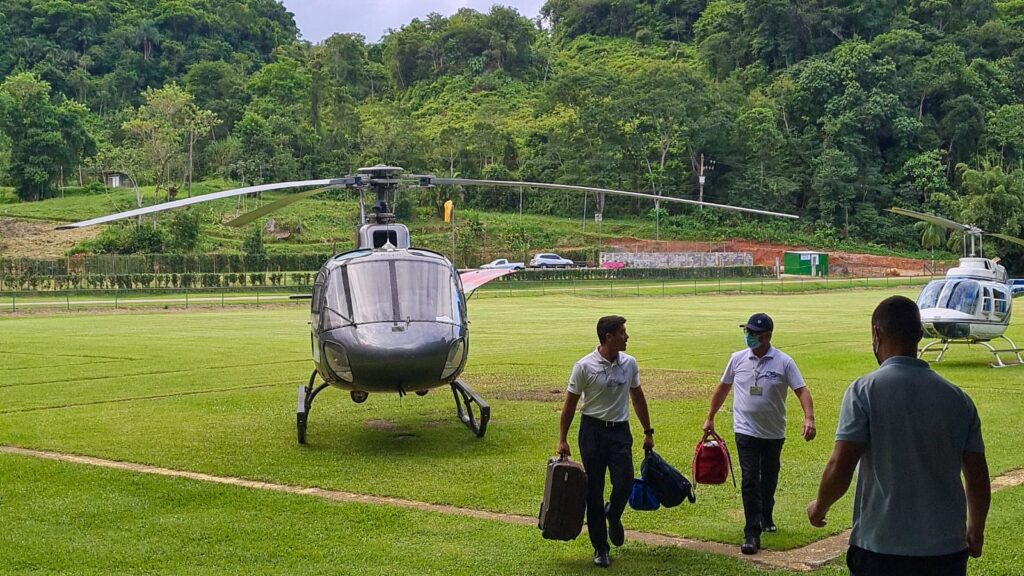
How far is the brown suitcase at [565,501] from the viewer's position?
7.36 meters

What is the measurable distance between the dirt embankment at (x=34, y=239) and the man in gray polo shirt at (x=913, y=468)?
2941 inches

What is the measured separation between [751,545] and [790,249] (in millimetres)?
86130

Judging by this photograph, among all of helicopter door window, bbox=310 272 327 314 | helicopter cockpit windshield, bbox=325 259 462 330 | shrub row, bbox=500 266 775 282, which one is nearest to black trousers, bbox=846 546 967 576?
helicopter cockpit windshield, bbox=325 259 462 330

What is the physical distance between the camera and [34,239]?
2980 inches

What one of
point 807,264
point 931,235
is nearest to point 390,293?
point 807,264

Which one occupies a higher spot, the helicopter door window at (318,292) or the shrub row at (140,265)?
the helicopter door window at (318,292)

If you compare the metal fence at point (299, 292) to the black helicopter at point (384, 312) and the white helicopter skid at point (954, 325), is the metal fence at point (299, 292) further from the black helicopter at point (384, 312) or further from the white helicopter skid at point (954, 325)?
the black helicopter at point (384, 312)

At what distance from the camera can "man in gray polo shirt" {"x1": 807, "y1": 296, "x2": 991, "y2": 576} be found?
4469mm

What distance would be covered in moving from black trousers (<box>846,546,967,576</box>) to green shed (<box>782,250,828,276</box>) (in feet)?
248

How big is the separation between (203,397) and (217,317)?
74.9 feet

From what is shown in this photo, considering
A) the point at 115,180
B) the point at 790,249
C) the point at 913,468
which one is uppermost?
the point at 115,180

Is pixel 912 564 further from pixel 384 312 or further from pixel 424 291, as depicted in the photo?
pixel 424 291

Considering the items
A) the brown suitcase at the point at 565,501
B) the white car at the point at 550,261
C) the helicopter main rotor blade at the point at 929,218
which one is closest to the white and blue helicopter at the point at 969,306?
the helicopter main rotor blade at the point at 929,218

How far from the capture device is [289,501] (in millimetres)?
9695
